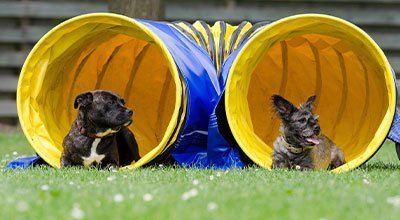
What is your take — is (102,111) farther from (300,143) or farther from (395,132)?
(395,132)

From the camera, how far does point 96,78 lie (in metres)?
9.25

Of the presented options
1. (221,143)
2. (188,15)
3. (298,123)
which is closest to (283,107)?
(298,123)

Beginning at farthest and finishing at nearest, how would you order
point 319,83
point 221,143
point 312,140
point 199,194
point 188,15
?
point 188,15 < point 319,83 < point 221,143 < point 312,140 < point 199,194

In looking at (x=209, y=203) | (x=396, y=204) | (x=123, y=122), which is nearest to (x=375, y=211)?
(x=396, y=204)

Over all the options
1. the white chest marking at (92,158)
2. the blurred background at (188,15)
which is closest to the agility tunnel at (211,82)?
the white chest marking at (92,158)

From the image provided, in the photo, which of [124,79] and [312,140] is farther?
[124,79]

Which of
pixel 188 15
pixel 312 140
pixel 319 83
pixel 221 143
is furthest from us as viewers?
pixel 188 15

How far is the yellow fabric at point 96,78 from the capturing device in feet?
25.7

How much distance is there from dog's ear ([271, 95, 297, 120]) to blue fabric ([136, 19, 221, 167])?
65 cm

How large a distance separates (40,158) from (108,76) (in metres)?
1.52

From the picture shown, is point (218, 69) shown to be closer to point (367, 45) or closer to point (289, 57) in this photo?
point (289, 57)

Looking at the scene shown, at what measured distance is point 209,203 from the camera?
4.66 meters

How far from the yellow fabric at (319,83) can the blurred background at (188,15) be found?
3.78 metres

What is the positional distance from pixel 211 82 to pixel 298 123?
3.48ft
